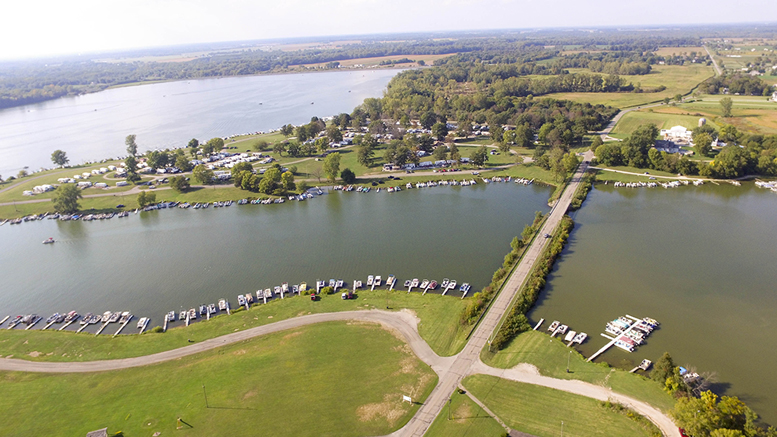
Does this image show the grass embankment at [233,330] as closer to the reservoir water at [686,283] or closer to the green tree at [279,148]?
the reservoir water at [686,283]

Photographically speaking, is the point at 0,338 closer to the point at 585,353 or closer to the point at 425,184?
the point at 585,353

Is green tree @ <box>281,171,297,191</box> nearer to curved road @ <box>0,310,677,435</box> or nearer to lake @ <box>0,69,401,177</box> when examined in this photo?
curved road @ <box>0,310,677,435</box>

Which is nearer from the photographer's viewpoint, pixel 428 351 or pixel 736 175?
pixel 428 351

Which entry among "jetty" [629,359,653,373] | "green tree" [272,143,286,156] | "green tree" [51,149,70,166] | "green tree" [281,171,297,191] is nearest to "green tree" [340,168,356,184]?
"green tree" [281,171,297,191]

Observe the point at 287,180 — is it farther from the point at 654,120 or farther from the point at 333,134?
the point at 654,120

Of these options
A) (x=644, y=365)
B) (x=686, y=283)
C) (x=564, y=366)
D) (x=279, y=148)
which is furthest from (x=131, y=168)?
(x=686, y=283)

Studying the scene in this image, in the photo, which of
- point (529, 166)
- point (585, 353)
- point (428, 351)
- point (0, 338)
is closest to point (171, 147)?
point (0, 338)
